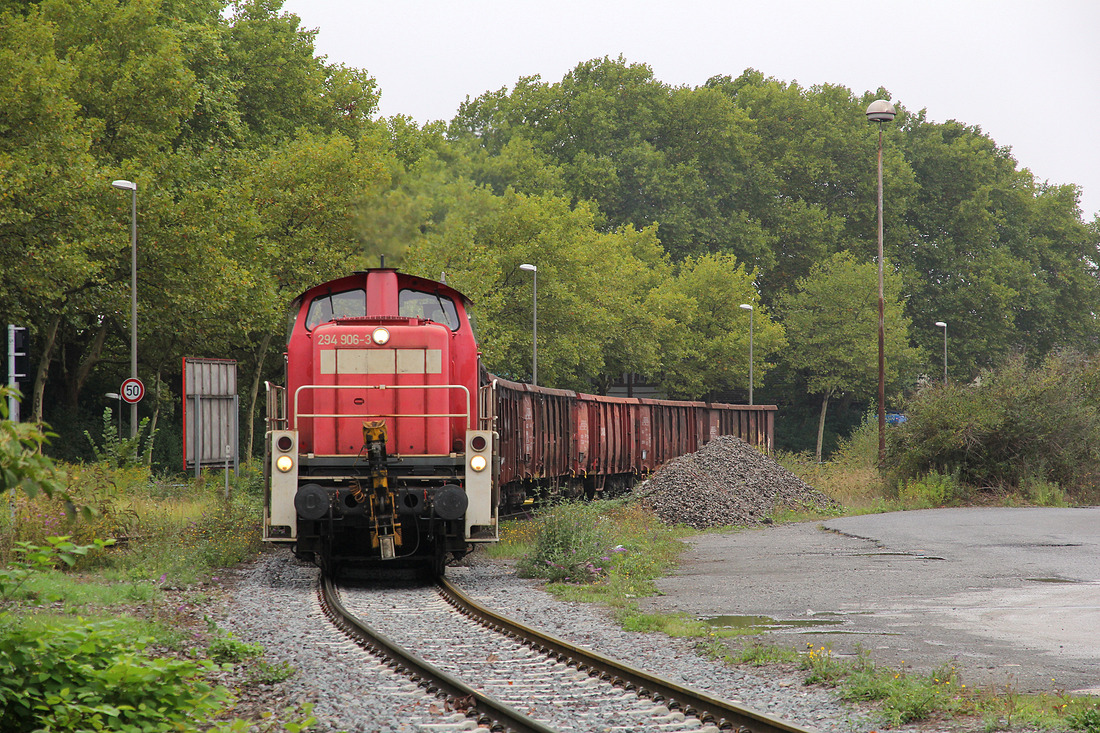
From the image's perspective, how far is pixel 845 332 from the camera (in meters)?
54.1

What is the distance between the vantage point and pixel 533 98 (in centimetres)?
5750

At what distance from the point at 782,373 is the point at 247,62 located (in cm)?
3396

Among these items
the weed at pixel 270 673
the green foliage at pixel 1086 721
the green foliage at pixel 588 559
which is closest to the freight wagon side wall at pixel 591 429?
the green foliage at pixel 588 559

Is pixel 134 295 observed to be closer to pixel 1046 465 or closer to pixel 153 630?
pixel 153 630

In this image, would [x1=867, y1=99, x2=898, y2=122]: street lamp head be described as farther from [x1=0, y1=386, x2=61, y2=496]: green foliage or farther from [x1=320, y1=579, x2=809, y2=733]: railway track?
[x1=0, y1=386, x2=61, y2=496]: green foliage

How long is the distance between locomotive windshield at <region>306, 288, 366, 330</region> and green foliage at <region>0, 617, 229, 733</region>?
709cm

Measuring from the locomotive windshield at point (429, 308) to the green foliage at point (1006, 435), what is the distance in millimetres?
18911

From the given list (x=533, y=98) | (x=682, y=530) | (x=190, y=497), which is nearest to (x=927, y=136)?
(x=533, y=98)

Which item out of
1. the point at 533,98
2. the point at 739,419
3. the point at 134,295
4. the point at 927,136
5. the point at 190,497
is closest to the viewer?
the point at 190,497

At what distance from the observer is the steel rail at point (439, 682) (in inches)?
232

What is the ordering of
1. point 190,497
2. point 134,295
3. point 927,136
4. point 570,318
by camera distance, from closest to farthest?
1. point 190,497
2. point 134,295
3. point 570,318
4. point 927,136

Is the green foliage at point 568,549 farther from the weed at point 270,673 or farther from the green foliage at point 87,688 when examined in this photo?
the green foliage at point 87,688

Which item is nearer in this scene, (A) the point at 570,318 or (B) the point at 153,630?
(B) the point at 153,630

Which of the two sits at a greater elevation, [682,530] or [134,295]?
[134,295]
